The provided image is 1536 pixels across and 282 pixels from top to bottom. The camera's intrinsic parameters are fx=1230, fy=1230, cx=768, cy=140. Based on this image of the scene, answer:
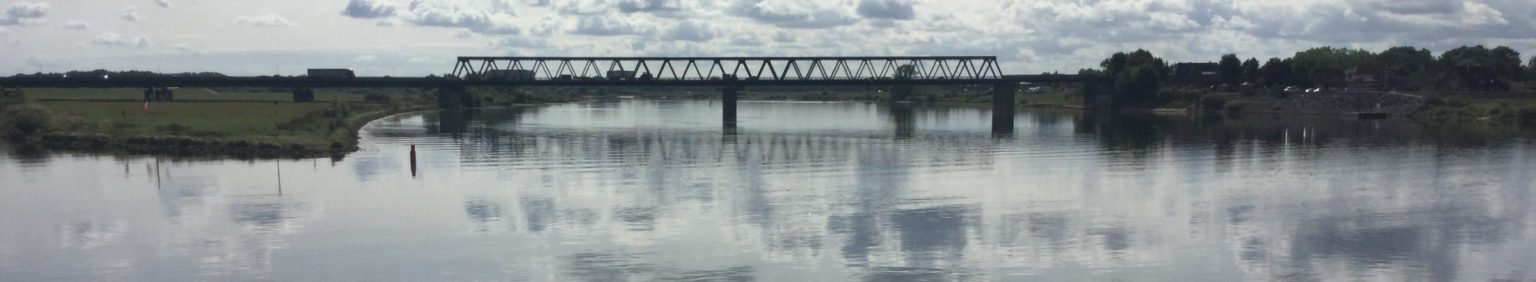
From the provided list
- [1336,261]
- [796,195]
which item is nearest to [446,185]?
[796,195]

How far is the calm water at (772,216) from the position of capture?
103ft

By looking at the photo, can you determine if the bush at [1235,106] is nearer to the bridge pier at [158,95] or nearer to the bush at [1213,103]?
the bush at [1213,103]

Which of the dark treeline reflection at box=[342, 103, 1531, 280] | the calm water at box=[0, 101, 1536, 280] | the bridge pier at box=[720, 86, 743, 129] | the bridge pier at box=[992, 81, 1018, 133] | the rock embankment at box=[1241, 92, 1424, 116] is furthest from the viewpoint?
the rock embankment at box=[1241, 92, 1424, 116]

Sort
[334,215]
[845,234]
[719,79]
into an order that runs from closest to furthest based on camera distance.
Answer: [845,234]
[334,215]
[719,79]

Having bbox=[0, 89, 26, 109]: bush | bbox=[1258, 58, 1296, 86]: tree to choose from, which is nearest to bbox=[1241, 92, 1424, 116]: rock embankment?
bbox=[1258, 58, 1296, 86]: tree

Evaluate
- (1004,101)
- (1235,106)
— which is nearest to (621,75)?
(1004,101)

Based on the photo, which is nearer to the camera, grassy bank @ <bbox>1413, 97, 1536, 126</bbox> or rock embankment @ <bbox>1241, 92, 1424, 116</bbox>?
grassy bank @ <bbox>1413, 97, 1536, 126</bbox>

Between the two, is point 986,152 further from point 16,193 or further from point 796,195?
point 16,193

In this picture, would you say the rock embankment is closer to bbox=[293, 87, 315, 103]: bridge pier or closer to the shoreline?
the shoreline

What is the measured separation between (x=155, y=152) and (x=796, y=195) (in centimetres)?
3967

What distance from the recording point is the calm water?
103ft

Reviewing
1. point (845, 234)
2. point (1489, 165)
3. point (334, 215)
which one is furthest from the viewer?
point (1489, 165)

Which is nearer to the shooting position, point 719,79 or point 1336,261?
point 1336,261

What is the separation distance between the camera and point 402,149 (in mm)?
77000
